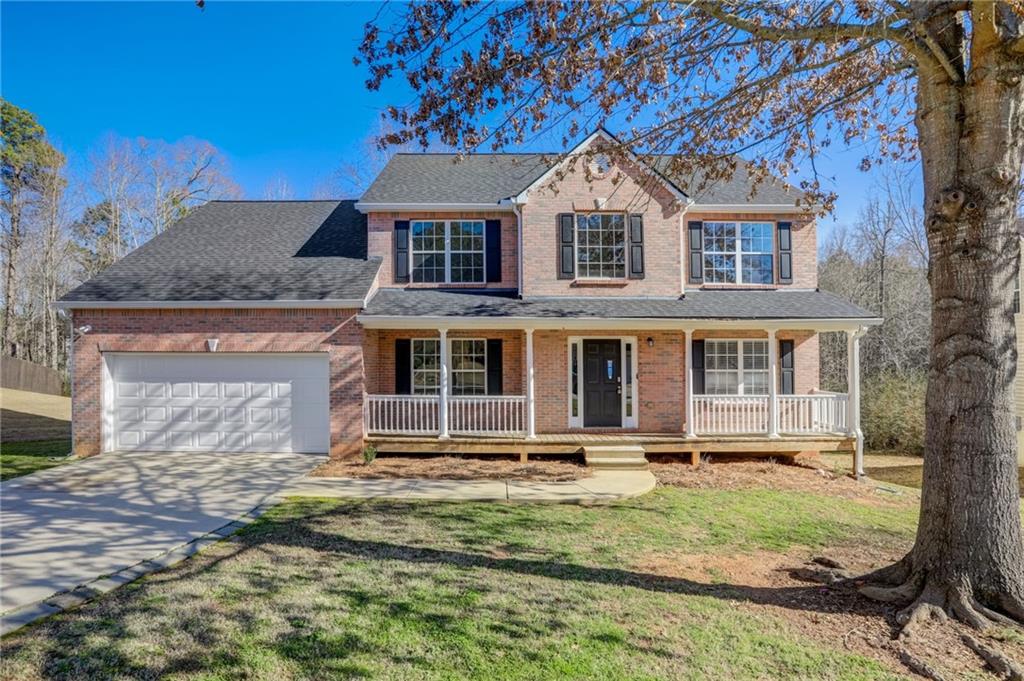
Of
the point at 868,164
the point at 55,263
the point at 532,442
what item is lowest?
the point at 532,442

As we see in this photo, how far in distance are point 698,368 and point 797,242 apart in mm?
4239

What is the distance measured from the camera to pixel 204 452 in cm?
1124

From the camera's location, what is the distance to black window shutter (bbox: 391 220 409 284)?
507 inches

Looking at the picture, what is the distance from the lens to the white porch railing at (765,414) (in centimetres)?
1149

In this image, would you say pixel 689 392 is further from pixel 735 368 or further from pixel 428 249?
pixel 428 249

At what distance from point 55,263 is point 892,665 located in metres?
38.8

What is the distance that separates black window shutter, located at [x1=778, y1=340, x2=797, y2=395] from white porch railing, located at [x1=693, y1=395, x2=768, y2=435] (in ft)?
3.75

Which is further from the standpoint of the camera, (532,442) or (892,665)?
(532,442)

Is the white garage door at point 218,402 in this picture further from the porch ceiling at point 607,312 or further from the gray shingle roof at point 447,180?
the gray shingle roof at point 447,180

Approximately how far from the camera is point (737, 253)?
13188 millimetres

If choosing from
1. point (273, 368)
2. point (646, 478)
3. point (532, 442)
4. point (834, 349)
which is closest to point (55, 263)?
point (273, 368)

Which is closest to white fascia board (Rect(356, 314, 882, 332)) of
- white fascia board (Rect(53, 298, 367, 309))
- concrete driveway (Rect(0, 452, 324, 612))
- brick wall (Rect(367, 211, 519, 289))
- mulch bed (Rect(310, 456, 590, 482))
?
white fascia board (Rect(53, 298, 367, 309))

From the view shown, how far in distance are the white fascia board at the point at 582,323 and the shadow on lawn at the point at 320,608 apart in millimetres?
5595

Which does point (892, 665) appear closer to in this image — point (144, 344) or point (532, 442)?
point (532, 442)
